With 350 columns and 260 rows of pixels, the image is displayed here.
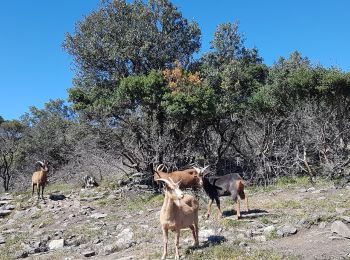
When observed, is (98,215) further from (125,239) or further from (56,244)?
(125,239)

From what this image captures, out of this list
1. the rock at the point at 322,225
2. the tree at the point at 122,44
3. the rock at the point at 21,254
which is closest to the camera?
the rock at the point at 322,225

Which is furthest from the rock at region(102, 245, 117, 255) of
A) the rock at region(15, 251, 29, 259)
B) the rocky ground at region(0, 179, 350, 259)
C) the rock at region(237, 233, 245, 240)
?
the rock at region(237, 233, 245, 240)

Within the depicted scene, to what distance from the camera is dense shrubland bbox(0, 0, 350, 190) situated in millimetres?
16438

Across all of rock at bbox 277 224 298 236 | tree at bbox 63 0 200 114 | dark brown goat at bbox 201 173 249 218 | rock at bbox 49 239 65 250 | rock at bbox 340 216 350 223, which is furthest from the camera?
tree at bbox 63 0 200 114

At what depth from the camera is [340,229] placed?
8.23 metres

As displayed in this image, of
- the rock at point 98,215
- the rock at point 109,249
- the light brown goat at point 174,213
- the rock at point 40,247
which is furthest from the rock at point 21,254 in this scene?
the light brown goat at point 174,213

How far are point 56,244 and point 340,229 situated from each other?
6603 mm

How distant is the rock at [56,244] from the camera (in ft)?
33.7

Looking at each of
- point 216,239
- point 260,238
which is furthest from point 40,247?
point 260,238

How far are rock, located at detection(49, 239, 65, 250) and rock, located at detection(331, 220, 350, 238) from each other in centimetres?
631

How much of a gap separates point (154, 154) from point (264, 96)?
5068 millimetres

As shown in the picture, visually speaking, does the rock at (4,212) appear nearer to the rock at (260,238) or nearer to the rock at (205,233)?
the rock at (205,233)

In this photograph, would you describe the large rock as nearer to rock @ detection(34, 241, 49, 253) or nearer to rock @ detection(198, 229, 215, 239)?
rock @ detection(198, 229, 215, 239)

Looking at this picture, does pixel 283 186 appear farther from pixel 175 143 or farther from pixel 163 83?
pixel 163 83
